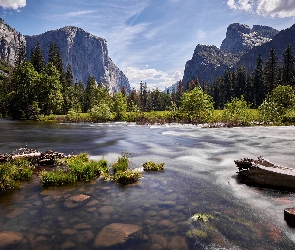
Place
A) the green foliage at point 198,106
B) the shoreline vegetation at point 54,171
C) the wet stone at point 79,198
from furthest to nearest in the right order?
1. the green foliage at point 198,106
2. the shoreline vegetation at point 54,171
3. the wet stone at point 79,198

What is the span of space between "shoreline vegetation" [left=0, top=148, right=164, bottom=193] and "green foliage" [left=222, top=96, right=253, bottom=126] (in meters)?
31.1

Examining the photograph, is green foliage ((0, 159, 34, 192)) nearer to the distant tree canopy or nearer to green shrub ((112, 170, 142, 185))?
green shrub ((112, 170, 142, 185))

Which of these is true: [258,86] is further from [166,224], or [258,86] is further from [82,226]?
[82,226]

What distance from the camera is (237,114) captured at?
4241cm

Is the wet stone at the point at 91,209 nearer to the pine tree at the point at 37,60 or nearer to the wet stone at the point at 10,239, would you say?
the wet stone at the point at 10,239

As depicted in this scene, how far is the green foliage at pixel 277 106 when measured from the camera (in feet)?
135

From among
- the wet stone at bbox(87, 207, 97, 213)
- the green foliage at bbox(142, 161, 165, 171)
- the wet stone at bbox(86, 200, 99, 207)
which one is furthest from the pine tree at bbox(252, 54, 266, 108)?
the wet stone at bbox(87, 207, 97, 213)

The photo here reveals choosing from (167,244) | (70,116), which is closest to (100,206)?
(167,244)

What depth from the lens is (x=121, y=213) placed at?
7828 millimetres

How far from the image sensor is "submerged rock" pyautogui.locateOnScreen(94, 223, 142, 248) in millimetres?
6230

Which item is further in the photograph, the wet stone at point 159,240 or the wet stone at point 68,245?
the wet stone at point 159,240

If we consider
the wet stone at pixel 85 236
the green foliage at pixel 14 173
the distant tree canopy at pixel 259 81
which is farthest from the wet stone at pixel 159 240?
the distant tree canopy at pixel 259 81

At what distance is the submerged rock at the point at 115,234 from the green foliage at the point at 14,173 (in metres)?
5.43

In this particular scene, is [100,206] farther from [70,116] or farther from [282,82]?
[282,82]
